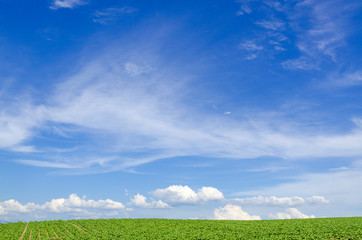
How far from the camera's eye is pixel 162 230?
5603 cm

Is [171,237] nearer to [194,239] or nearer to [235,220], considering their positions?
[194,239]

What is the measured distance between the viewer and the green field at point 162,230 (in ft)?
151

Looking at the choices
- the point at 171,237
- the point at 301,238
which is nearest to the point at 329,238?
the point at 301,238

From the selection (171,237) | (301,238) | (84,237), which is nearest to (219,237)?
(171,237)

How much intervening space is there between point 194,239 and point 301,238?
14.2 meters

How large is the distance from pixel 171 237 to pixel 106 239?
9953 millimetres

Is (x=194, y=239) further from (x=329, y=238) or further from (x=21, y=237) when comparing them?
(x=21, y=237)

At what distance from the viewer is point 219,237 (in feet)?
150

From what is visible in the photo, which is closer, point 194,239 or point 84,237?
point 194,239

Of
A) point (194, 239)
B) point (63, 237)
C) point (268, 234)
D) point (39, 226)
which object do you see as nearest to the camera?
point (194, 239)

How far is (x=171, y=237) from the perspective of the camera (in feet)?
153

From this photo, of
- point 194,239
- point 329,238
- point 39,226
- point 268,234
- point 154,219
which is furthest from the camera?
point 154,219

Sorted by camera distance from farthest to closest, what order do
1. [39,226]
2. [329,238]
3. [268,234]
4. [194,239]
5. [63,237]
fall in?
[39,226] < [63,237] < [268,234] < [194,239] < [329,238]

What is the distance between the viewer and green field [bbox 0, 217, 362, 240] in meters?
46.1
